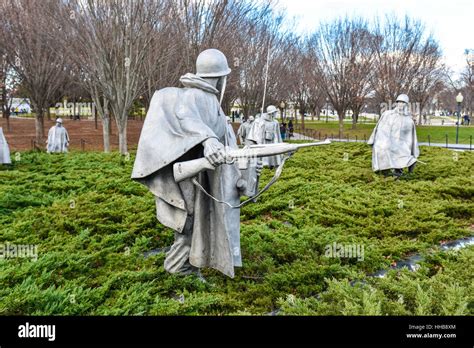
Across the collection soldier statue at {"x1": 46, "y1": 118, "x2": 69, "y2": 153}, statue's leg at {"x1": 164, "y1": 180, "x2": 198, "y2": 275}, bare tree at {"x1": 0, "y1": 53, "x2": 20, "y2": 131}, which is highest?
bare tree at {"x1": 0, "y1": 53, "x2": 20, "y2": 131}

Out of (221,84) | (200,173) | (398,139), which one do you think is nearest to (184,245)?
(200,173)

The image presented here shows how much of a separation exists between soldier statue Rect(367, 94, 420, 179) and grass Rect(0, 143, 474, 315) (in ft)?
1.84

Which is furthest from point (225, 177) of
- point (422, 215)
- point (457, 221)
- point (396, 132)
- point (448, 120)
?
point (448, 120)

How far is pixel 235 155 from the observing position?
3.63 meters

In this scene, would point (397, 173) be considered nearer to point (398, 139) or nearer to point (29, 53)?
point (398, 139)

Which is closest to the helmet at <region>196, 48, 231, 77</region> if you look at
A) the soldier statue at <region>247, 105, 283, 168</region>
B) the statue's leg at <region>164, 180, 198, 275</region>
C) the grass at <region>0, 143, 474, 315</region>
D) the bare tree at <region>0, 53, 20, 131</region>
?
the statue's leg at <region>164, 180, 198, 275</region>

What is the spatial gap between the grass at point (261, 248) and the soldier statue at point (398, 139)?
562 millimetres

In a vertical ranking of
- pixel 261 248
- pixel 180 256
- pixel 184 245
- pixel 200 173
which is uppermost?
pixel 200 173

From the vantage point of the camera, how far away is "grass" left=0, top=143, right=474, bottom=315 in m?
3.78

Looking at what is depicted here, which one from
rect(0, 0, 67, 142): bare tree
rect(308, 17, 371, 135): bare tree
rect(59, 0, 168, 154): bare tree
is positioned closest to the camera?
rect(59, 0, 168, 154): bare tree

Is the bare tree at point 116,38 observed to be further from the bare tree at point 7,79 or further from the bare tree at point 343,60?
the bare tree at point 343,60

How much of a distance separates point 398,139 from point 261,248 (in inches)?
278

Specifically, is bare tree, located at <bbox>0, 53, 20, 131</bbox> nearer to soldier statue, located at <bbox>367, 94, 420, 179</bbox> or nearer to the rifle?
soldier statue, located at <bbox>367, 94, 420, 179</bbox>
